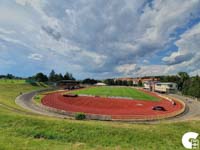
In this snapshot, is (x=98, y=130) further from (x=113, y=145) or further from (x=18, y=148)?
(x=18, y=148)

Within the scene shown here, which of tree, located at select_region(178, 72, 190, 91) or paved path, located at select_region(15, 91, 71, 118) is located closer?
paved path, located at select_region(15, 91, 71, 118)

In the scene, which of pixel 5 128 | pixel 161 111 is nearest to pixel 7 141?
pixel 5 128

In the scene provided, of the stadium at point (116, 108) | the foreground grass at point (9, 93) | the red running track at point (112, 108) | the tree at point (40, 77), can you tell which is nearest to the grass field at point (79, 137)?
the stadium at point (116, 108)

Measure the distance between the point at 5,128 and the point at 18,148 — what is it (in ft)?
21.0

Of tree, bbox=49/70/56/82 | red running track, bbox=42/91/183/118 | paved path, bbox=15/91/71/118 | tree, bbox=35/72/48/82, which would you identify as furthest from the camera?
tree, bbox=49/70/56/82

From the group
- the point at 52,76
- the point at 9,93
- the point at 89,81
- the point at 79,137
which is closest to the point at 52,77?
the point at 52,76

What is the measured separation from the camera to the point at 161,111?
1727 inches

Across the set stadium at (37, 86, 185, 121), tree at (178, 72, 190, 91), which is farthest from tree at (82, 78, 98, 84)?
stadium at (37, 86, 185, 121)

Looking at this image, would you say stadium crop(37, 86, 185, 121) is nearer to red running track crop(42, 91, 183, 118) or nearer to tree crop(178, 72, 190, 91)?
red running track crop(42, 91, 183, 118)

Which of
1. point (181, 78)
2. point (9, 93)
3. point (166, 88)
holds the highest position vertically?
point (181, 78)

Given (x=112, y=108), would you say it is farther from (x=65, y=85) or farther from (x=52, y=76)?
(x=52, y=76)

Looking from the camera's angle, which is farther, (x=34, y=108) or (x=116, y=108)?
(x=116, y=108)

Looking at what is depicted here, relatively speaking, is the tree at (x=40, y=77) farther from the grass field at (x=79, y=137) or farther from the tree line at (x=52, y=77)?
the grass field at (x=79, y=137)

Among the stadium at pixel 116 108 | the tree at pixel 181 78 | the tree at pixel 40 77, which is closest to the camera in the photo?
the stadium at pixel 116 108
